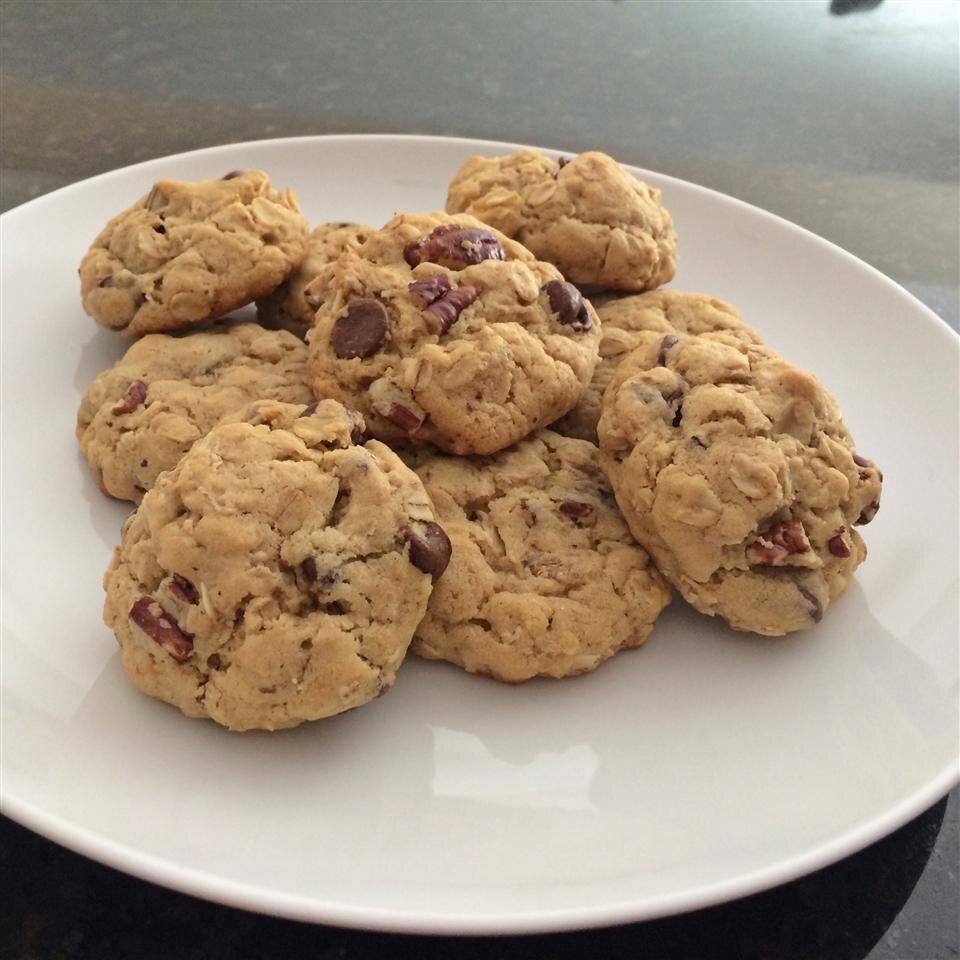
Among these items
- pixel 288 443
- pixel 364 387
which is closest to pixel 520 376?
pixel 364 387

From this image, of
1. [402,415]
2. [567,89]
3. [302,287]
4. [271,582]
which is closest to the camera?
[271,582]

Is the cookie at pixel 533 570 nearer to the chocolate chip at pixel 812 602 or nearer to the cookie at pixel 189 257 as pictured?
the chocolate chip at pixel 812 602

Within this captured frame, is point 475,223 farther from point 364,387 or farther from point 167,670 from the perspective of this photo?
point 167,670

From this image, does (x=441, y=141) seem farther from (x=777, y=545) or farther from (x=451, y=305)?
(x=777, y=545)

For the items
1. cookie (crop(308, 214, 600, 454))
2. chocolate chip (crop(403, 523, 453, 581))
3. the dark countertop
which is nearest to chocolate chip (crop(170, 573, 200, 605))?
chocolate chip (crop(403, 523, 453, 581))

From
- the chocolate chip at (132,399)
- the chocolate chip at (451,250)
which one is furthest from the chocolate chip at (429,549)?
the chocolate chip at (132,399)

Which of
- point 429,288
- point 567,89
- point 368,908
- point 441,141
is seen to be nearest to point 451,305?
point 429,288

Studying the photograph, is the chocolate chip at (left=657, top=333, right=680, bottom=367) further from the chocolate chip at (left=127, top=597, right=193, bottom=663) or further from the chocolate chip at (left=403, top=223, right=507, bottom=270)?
the chocolate chip at (left=127, top=597, right=193, bottom=663)
